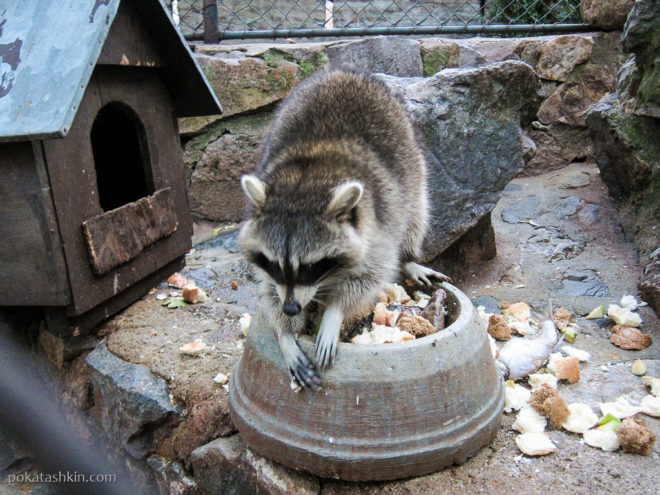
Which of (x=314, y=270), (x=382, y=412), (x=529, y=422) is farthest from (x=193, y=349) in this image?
(x=529, y=422)

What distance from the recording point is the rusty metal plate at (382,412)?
5.97 ft

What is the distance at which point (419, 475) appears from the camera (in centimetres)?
189

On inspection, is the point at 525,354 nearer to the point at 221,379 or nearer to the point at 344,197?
the point at 344,197

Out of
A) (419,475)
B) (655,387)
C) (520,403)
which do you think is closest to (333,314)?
(419,475)

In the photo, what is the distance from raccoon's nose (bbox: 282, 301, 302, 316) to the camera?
1898mm

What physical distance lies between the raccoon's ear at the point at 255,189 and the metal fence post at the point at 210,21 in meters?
2.92

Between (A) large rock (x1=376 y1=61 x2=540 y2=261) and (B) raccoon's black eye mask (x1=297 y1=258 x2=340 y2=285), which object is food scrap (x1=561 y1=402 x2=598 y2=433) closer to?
(B) raccoon's black eye mask (x1=297 y1=258 x2=340 y2=285)

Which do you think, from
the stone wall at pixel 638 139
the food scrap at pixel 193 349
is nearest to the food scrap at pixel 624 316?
the stone wall at pixel 638 139

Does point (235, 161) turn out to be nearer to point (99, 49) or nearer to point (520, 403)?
point (99, 49)

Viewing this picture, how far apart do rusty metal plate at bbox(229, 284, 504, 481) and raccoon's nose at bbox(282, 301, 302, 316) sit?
0.14m

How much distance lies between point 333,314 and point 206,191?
268 centimetres

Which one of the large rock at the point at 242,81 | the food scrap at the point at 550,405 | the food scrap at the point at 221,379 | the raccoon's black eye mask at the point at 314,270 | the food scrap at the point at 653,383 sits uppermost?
the large rock at the point at 242,81

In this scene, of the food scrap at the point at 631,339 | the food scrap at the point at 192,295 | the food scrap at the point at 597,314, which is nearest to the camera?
the food scrap at the point at 631,339

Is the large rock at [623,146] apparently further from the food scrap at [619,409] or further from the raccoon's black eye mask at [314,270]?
the raccoon's black eye mask at [314,270]
